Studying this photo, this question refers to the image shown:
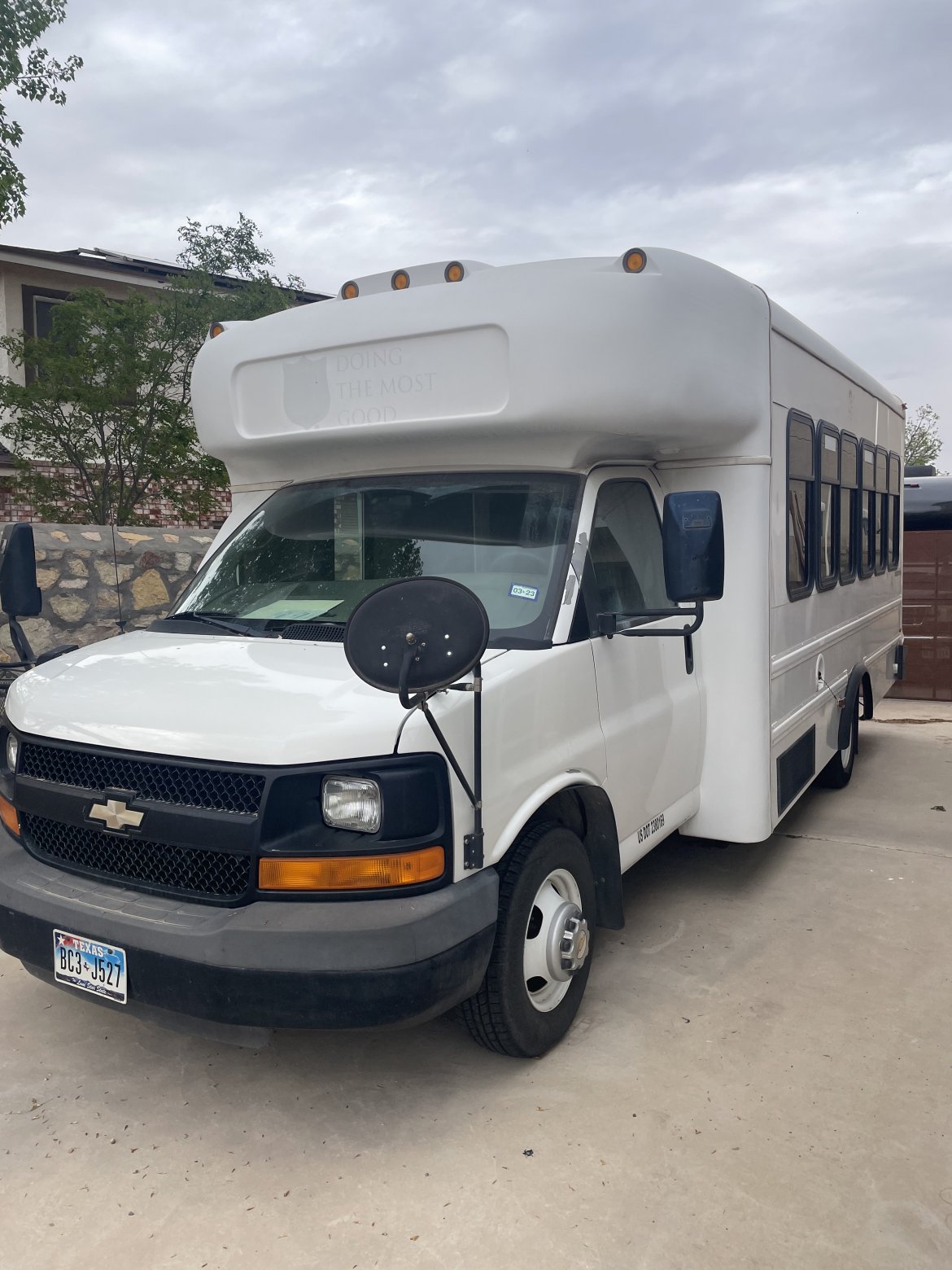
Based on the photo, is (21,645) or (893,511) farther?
(893,511)

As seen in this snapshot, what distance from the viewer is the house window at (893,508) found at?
836cm

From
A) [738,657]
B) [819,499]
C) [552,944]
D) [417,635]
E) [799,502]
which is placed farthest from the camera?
[819,499]

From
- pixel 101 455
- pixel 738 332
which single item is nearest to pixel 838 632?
pixel 738 332

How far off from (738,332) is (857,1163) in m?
3.16

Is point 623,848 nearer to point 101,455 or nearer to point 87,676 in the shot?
point 87,676

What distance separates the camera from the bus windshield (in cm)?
379

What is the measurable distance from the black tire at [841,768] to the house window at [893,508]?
182 cm

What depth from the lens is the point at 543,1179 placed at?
297 centimetres

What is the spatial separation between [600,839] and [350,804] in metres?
1.31

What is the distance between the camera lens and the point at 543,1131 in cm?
320

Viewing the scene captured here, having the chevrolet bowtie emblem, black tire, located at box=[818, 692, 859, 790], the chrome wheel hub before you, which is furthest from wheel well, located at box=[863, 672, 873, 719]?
the chevrolet bowtie emblem

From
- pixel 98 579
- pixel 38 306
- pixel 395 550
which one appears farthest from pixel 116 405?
pixel 395 550

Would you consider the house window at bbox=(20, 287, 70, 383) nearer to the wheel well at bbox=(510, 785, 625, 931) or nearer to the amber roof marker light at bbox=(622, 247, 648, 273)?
the amber roof marker light at bbox=(622, 247, 648, 273)

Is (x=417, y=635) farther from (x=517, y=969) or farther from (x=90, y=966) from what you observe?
(x=90, y=966)
